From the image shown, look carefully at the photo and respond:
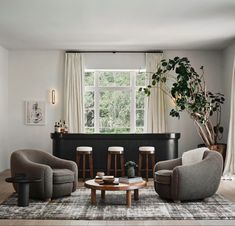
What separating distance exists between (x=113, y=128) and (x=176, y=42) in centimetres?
272

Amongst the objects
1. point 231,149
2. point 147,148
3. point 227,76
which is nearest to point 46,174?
point 147,148

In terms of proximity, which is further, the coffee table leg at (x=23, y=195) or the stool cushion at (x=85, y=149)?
the stool cushion at (x=85, y=149)

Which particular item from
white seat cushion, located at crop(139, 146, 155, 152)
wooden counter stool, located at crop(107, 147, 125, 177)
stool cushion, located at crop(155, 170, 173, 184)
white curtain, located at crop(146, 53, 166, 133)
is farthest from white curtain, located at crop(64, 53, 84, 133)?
stool cushion, located at crop(155, 170, 173, 184)

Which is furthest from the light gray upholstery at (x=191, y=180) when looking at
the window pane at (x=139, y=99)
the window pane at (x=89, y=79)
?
the window pane at (x=89, y=79)

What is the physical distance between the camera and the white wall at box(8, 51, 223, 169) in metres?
11.0

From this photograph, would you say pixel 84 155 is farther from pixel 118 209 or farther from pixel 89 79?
pixel 118 209

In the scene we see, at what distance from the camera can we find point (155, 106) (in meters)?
10.9

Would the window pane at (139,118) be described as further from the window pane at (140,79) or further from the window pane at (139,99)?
the window pane at (140,79)

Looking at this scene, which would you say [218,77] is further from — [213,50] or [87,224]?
[87,224]

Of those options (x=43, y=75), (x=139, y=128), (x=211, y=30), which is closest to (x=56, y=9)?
(x=211, y=30)

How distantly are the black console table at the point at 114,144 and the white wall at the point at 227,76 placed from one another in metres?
1.69

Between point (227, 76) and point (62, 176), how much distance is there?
17.3ft

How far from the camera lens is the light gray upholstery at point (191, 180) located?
257 inches

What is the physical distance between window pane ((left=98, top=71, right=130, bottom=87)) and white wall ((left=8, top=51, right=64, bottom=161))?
1.02 metres
